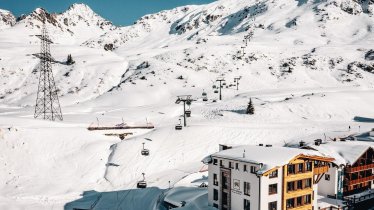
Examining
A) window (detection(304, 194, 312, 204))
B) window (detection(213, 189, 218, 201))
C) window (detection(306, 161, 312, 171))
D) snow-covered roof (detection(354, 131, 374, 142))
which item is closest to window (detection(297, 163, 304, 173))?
window (detection(306, 161, 312, 171))

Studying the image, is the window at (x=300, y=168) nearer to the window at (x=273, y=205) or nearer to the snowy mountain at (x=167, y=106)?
the window at (x=273, y=205)

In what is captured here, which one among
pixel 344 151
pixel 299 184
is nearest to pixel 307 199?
pixel 299 184

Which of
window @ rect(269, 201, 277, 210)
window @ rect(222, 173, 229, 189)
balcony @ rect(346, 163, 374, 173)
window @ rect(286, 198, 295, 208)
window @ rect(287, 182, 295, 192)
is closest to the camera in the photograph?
window @ rect(269, 201, 277, 210)

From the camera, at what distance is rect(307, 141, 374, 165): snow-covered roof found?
39.5 metres

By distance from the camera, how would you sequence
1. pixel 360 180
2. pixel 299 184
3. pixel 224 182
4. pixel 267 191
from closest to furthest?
pixel 267 191
pixel 299 184
pixel 224 182
pixel 360 180

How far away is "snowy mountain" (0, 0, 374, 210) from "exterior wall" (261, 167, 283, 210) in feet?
52.4

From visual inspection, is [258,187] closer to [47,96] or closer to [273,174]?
[273,174]

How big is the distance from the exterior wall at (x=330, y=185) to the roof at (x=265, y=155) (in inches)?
196

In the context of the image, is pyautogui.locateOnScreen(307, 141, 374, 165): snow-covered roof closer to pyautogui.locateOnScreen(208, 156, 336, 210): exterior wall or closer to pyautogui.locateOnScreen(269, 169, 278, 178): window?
pyautogui.locateOnScreen(208, 156, 336, 210): exterior wall

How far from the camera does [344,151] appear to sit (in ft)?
136

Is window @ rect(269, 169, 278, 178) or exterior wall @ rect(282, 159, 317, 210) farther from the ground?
window @ rect(269, 169, 278, 178)

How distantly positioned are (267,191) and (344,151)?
14991 millimetres

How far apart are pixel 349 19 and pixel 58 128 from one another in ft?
530

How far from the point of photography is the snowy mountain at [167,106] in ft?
164
